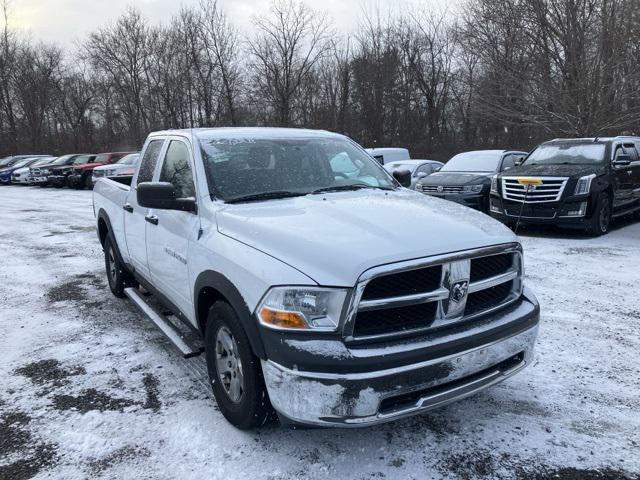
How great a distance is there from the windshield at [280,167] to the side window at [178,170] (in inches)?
7.5

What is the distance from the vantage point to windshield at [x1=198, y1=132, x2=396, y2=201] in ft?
12.1

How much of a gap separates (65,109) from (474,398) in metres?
54.6

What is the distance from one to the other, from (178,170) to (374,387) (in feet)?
8.23

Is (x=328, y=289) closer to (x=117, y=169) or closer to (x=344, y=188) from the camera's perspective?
(x=344, y=188)

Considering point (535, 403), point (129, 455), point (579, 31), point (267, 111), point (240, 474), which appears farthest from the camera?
point (267, 111)

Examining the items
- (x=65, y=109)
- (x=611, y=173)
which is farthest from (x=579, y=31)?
(x=65, y=109)

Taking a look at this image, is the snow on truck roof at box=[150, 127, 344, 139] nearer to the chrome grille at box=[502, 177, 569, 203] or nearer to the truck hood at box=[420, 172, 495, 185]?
the chrome grille at box=[502, 177, 569, 203]

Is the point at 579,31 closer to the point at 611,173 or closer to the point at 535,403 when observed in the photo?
the point at 611,173

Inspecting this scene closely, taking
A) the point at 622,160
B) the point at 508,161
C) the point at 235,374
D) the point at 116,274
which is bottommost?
the point at 116,274

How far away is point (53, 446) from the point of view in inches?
121

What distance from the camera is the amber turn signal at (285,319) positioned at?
2.53 meters

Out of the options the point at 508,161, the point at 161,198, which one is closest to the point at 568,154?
the point at 508,161

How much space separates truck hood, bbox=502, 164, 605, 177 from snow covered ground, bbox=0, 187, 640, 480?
4.32m

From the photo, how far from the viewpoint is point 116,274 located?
593 centimetres
